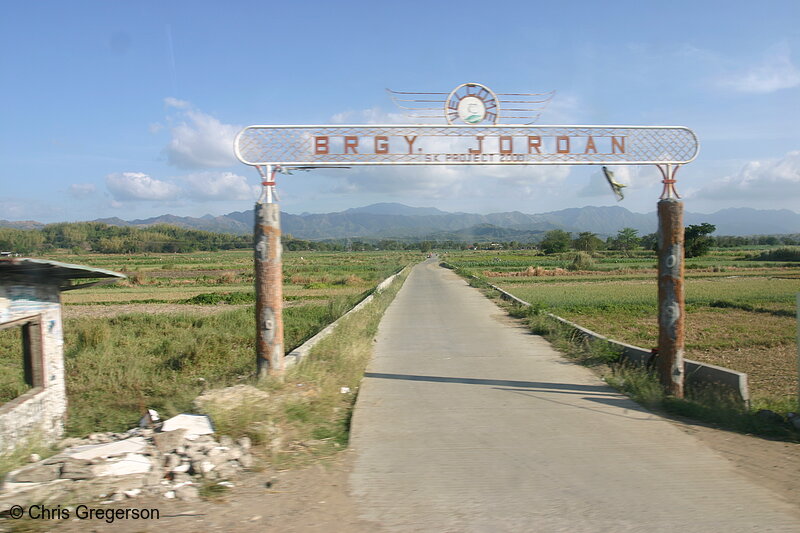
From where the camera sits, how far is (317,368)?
8.26m

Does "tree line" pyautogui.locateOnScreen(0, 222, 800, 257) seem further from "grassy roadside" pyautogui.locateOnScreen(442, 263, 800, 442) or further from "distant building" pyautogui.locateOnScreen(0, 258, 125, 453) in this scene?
"grassy roadside" pyautogui.locateOnScreen(442, 263, 800, 442)

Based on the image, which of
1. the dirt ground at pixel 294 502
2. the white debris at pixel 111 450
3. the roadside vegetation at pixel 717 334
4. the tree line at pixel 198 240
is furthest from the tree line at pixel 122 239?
the dirt ground at pixel 294 502

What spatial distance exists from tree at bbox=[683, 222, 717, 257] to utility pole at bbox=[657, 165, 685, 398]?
65.6 m

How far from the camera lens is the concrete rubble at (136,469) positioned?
3902 mm

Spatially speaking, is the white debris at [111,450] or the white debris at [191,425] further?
the white debris at [191,425]

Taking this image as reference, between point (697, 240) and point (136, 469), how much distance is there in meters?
75.2

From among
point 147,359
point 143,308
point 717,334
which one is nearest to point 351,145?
point 147,359

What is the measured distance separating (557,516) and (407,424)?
255cm

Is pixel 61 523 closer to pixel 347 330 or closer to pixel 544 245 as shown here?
pixel 347 330

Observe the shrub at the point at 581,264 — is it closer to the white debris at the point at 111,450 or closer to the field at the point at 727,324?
the field at the point at 727,324

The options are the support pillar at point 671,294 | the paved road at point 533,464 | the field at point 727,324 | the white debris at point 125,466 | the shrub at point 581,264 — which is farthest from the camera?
the shrub at point 581,264

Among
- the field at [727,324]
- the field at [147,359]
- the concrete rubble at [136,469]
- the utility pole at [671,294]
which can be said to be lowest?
the field at [727,324]

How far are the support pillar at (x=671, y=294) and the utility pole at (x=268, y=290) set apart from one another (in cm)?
495

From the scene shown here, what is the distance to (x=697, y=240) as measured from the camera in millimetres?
67688
